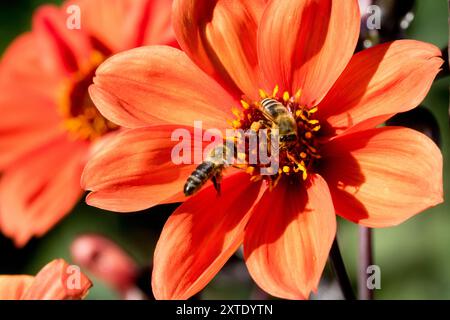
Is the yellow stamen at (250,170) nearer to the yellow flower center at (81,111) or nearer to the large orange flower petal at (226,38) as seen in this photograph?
the large orange flower petal at (226,38)

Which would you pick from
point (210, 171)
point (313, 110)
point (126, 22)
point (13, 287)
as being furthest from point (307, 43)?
point (13, 287)

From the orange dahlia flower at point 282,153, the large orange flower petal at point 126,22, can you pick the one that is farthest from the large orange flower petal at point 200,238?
the large orange flower petal at point 126,22

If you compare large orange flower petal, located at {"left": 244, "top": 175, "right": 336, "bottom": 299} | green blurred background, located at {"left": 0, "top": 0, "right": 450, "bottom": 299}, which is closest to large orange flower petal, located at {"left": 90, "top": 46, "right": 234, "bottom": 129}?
large orange flower petal, located at {"left": 244, "top": 175, "right": 336, "bottom": 299}

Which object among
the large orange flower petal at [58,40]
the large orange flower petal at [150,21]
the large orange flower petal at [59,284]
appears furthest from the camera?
the large orange flower petal at [58,40]

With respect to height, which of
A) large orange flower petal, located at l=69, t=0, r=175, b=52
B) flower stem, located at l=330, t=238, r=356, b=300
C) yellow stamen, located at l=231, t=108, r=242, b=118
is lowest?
flower stem, located at l=330, t=238, r=356, b=300

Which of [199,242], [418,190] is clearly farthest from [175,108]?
[418,190]

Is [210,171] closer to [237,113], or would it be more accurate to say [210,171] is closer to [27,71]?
[237,113]

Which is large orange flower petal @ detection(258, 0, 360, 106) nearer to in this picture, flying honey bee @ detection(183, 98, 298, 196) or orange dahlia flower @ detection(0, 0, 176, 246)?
flying honey bee @ detection(183, 98, 298, 196)
